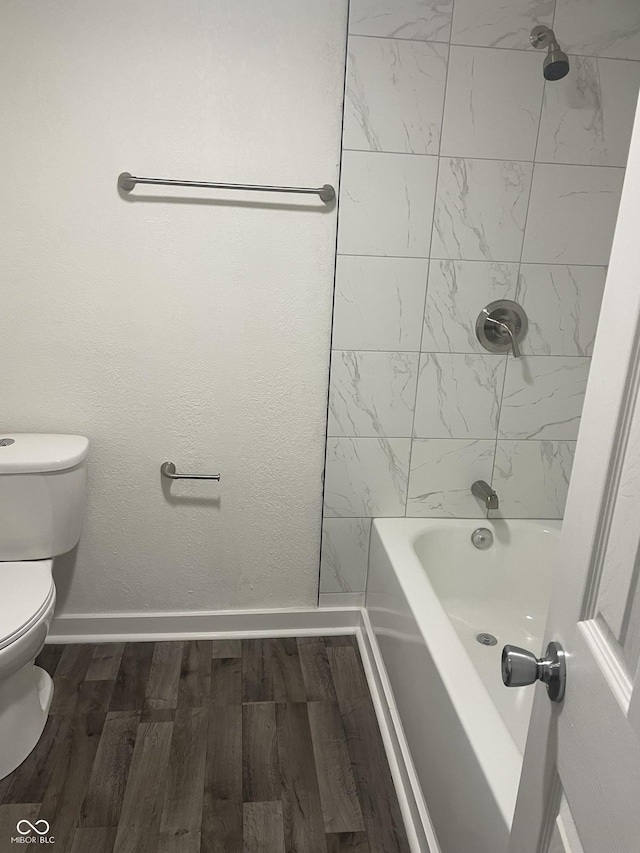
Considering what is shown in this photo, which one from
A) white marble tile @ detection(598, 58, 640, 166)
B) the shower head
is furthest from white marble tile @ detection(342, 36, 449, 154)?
white marble tile @ detection(598, 58, 640, 166)

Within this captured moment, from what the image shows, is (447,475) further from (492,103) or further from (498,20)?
(498,20)

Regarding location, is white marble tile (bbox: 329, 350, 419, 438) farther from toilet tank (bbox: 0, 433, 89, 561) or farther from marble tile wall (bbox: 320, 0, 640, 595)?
toilet tank (bbox: 0, 433, 89, 561)

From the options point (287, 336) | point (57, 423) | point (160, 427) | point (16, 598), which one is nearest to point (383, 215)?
point (287, 336)

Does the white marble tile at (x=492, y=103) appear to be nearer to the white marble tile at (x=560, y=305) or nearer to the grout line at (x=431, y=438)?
the white marble tile at (x=560, y=305)

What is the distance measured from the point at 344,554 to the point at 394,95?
1479 mm

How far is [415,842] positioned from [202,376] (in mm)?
1405

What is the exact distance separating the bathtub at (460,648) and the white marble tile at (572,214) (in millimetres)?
915

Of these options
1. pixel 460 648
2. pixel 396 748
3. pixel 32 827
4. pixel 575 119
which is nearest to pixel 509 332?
pixel 575 119

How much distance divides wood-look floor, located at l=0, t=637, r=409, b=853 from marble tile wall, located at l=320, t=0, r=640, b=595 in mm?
460

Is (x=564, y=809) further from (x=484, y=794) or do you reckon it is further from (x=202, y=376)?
(x=202, y=376)

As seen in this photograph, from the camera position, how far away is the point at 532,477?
7.72 ft

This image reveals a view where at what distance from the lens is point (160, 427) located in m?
2.19

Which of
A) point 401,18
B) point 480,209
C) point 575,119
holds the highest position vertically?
point 401,18

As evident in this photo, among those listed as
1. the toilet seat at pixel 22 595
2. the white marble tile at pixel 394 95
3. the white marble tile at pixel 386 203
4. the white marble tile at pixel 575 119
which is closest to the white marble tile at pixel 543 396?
the white marble tile at pixel 386 203
